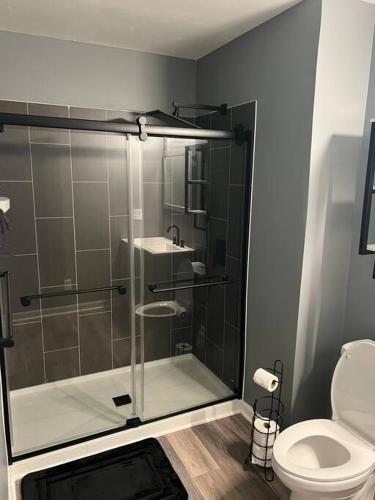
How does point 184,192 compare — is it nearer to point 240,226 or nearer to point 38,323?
point 240,226

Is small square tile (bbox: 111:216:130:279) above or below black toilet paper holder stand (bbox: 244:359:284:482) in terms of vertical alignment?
above

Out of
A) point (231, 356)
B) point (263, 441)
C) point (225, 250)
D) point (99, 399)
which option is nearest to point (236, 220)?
point (225, 250)

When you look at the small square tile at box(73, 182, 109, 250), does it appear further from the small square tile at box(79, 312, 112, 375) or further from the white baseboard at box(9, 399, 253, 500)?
the white baseboard at box(9, 399, 253, 500)

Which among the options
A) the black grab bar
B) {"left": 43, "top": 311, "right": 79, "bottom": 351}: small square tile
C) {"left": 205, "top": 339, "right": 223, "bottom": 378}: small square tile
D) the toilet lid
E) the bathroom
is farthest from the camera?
{"left": 205, "top": 339, "right": 223, "bottom": 378}: small square tile

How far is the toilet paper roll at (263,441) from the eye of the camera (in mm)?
2150

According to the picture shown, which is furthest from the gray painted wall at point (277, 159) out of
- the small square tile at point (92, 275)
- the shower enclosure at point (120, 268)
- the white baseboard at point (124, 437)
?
the small square tile at point (92, 275)

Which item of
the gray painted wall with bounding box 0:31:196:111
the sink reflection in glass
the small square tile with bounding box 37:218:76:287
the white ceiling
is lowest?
the sink reflection in glass

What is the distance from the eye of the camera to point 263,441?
215 centimetres

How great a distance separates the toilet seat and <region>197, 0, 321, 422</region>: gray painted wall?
1.12ft

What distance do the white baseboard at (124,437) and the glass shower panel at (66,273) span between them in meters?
0.09

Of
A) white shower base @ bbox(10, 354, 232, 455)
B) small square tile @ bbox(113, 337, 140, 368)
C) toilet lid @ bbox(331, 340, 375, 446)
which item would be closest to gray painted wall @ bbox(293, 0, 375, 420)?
toilet lid @ bbox(331, 340, 375, 446)

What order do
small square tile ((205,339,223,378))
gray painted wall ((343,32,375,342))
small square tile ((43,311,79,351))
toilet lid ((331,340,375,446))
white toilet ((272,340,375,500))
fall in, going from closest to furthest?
white toilet ((272,340,375,500)) → toilet lid ((331,340,375,446)) → gray painted wall ((343,32,375,342)) → small square tile ((43,311,79,351)) → small square tile ((205,339,223,378))

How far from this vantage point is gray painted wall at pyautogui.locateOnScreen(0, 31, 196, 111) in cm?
243

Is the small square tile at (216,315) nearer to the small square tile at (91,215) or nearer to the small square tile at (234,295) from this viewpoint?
the small square tile at (234,295)
